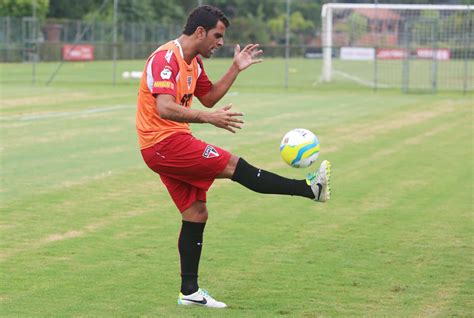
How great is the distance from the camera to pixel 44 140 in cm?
1869

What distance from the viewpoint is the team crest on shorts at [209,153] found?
23.1 feet

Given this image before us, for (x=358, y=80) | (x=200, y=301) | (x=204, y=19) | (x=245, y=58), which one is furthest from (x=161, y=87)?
(x=358, y=80)

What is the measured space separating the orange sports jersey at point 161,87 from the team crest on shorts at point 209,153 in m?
0.24

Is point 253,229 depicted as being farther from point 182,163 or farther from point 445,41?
point 445,41

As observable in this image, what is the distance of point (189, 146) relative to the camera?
7039mm

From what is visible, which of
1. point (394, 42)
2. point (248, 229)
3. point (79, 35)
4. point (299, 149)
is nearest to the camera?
point (299, 149)

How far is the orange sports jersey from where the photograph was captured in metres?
6.93

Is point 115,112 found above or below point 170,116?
below

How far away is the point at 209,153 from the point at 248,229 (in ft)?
11.8

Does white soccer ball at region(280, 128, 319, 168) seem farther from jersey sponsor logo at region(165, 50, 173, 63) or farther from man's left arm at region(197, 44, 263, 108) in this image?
jersey sponsor logo at region(165, 50, 173, 63)

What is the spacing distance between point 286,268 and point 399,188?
5339mm

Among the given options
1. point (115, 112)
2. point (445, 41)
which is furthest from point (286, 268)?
point (445, 41)

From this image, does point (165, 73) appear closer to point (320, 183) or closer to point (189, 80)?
point (189, 80)

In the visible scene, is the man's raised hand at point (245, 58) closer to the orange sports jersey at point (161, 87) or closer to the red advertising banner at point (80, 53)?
the orange sports jersey at point (161, 87)
